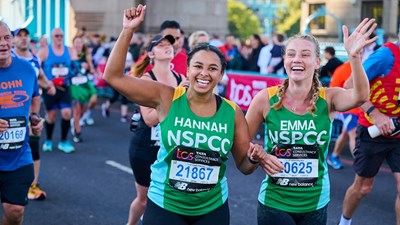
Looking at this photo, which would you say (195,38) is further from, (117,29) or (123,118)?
(117,29)

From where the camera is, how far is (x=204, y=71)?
3688 millimetres

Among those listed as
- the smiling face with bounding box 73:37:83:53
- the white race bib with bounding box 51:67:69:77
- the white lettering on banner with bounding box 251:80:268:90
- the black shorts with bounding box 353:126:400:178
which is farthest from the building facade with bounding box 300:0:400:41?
the black shorts with bounding box 353:126:400:178

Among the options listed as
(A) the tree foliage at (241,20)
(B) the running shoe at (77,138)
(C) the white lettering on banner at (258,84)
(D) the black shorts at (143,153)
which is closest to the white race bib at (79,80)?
(B) the running shoe at (77,138)

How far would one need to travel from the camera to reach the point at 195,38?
908 centimetres

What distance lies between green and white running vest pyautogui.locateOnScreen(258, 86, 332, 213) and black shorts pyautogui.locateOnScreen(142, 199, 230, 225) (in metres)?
0.32

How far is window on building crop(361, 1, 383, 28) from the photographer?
81.8ft

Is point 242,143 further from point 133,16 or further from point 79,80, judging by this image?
point 79,80

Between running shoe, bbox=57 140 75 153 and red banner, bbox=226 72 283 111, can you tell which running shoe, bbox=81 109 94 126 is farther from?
running shoe, bbox=57 140 75 153

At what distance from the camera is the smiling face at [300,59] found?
3863mm

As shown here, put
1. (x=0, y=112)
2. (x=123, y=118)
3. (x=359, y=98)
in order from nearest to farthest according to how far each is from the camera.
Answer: (x=359, y=98) < (x=0, y=112) < (x=123, y=118)

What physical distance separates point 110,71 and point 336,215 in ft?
13.0

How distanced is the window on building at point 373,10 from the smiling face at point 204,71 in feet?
72.5

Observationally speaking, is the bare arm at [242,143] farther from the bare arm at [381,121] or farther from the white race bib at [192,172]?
the bare arm at [381,121]

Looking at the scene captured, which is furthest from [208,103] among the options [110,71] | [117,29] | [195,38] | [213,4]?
[213,4]
